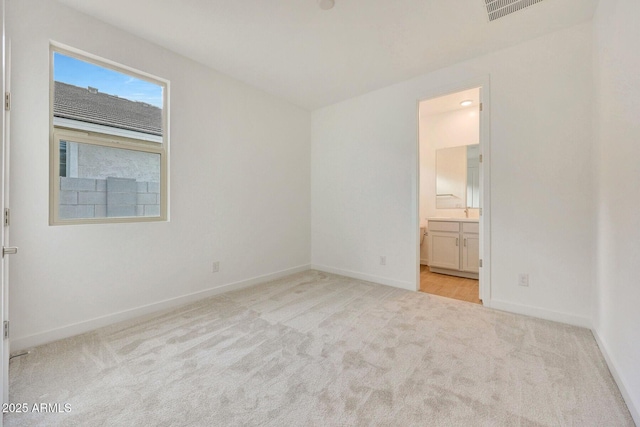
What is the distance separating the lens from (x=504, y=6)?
6.73 ft

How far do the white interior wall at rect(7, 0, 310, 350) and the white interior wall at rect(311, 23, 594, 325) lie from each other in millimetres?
1493

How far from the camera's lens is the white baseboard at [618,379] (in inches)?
51.6

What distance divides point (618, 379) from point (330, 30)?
321 centimetres

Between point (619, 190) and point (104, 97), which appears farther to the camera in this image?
point (104, 97)

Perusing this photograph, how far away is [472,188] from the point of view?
14.3ft

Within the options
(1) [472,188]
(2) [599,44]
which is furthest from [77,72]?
(1) [472,188]

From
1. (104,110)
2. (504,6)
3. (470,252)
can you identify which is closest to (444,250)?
(470,252)

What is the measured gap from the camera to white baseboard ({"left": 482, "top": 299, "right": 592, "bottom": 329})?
7.58 ft

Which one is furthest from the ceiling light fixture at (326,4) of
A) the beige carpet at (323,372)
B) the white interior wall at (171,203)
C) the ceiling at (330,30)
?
the beige carpet at (323,372)

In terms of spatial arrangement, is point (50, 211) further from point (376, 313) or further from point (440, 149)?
point (440, 149)

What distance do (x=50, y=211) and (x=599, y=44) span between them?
4.49 m

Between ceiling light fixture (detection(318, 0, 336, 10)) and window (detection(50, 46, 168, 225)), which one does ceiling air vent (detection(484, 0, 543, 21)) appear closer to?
ceiling light fixture (detection(318, 0, 336, 10))

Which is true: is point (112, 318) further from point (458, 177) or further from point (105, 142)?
point (458, 177)

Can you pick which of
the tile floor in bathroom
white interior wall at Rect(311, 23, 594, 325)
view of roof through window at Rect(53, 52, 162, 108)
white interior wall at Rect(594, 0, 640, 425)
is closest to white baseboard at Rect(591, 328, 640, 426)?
white interior wall at Rect(594, 0, 640, 425)
